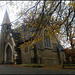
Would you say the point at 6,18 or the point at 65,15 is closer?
the point at 65,15

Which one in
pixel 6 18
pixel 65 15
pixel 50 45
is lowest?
pixel 50 45

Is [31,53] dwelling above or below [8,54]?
above

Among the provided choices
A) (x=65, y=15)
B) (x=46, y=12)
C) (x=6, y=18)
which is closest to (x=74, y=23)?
(x=65, y=15)

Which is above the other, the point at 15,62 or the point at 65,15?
the point at 65,15

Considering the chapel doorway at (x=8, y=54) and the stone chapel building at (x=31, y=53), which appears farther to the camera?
the chapel doorway at (x=8, y=54)

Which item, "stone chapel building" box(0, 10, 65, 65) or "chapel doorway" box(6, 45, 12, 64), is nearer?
"stone chapel building" box(0, 10, 65, 65)

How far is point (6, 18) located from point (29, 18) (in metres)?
25.3

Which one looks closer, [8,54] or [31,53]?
[31,53]

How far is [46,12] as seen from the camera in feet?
28.7

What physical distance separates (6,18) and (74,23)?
89.4ft

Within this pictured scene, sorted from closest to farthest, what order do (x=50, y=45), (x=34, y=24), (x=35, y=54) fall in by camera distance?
(x=34, y=24), (x=35, y=54), (x=50, y=45)

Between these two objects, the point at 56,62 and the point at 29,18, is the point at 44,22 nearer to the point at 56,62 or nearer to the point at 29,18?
the point at 29,18

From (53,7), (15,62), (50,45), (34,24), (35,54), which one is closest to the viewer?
(53,7)

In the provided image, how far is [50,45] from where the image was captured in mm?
23531
